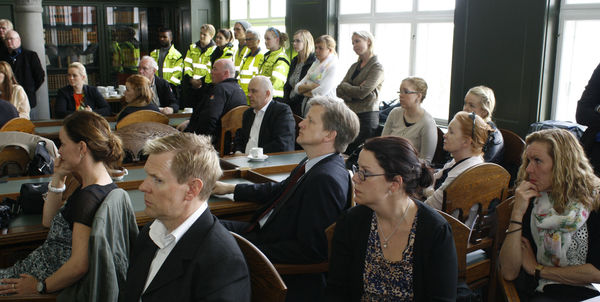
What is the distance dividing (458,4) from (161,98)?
134 inches

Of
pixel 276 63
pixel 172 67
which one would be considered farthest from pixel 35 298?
pixel 172 67

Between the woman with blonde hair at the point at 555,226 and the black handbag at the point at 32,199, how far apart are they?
2.06 meters

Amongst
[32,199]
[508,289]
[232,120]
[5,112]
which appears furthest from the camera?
[232,120]

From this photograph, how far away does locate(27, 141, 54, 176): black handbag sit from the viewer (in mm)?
3434

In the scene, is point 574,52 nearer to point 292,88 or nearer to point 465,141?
point 465,141

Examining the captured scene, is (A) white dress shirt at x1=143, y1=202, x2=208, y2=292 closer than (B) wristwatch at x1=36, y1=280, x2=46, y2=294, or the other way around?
(A) white dress shirt at x1=143, y1=202, x2=208, y2=292

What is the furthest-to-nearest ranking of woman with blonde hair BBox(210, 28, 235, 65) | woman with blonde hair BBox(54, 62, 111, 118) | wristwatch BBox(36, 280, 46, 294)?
woman with blonde hair BBox(210, 28, 235, 65)
woman with blonde hair BBox(54, 62, 111, 118)
wristwatch BBox(36, 280, 46, 294)

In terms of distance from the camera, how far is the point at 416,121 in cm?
425

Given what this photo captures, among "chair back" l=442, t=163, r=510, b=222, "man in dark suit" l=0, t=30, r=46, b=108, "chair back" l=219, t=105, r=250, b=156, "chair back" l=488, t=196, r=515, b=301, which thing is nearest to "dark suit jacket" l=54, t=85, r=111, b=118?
"chair back" l=219, t=105, r=250, b=156

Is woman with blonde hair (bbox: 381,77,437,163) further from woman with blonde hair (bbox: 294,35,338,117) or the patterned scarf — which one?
the patterned scarf

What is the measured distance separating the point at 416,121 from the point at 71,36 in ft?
28.7

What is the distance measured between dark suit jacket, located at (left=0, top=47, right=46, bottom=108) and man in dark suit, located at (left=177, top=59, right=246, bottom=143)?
307 cm

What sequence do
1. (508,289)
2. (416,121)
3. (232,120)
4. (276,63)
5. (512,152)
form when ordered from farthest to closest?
1. (276,63)
2. (232,120)
3. (416,121)
4. (512,152)
5. (508,289)

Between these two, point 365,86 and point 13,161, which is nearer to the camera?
point 13,161
